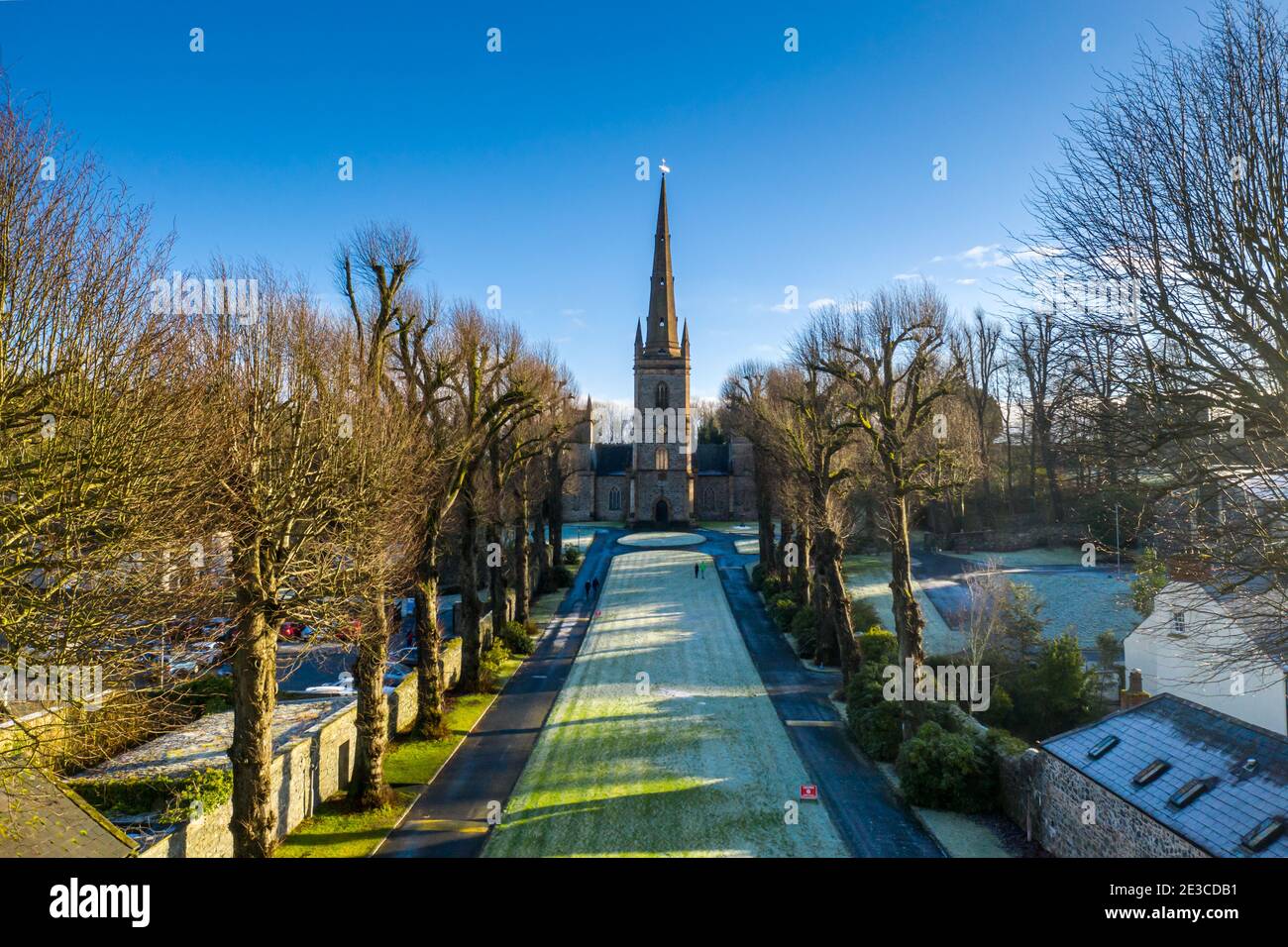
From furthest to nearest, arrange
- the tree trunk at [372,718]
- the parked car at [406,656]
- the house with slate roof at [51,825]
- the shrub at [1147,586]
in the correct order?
the parked car at [406,656]
the shrub at [1147,586]
the tree trunk at [372,718]
the house with slate roof at [51,825]

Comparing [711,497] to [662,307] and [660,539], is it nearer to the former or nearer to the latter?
[660,539]

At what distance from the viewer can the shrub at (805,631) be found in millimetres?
29688

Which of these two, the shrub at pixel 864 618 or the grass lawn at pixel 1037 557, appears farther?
the grass lawn at pixel 1037 557

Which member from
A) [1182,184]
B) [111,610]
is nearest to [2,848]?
[111,610]

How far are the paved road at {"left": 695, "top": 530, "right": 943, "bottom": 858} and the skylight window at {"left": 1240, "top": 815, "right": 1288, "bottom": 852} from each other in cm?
557

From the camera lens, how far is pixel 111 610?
9250mm

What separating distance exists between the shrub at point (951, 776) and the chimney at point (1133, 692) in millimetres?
5452

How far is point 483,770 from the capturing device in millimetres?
19234

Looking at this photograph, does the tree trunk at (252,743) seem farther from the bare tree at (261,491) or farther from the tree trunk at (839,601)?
the tree trunk at (839,601)

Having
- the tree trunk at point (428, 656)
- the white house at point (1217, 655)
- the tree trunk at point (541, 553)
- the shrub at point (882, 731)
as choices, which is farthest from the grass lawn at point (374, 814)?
the tree trunk at point (541, 553)

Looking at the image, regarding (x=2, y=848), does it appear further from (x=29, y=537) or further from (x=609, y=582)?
(x=609, y=582)

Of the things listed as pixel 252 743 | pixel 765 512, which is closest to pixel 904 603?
pixel 252 743

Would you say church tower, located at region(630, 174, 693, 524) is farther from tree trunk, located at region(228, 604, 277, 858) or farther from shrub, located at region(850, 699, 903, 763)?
tree trunk, located at region(228, 604, 277, 858)
